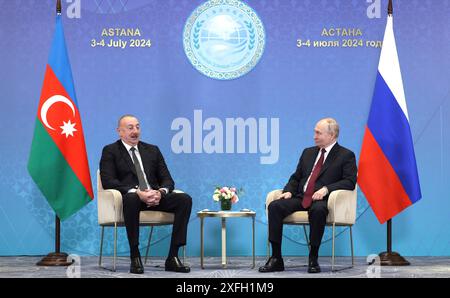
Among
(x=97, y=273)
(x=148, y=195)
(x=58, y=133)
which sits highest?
(x=58, y=133)

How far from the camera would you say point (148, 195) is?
612 cm

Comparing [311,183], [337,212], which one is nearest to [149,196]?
[311,183]

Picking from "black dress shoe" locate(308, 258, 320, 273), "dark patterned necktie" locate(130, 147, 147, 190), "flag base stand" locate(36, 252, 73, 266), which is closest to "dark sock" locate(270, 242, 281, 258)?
"black dress shoe" locate(308, 258, 320, 273)

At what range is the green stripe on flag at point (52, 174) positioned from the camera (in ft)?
21.6

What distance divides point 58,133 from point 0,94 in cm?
120

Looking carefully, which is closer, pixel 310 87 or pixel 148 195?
pixel 148 195

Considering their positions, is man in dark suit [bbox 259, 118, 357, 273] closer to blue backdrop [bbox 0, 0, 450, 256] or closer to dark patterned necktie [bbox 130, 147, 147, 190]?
blue backdrop [bbox 0, 0, 450, 256]

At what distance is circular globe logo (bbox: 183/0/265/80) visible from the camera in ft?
24.6

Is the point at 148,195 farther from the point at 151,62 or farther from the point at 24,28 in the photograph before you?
the point at 24,28

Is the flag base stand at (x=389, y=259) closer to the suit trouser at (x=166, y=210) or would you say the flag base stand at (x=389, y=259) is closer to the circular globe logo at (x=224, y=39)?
the suit trouser at (x=166, y=210)

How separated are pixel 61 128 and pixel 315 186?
2209 mm
